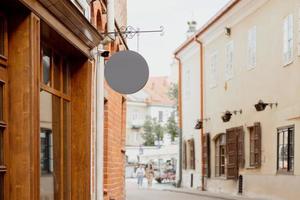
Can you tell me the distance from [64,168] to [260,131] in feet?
49.0

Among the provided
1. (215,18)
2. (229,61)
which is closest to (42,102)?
(229,61)

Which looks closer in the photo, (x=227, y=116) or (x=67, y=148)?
(x=67, y=148)

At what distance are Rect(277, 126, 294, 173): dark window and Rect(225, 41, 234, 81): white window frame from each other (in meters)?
5.95

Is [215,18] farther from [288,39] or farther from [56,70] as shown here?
[56,70]

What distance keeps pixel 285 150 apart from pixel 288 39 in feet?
9.95

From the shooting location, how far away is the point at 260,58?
22094mm

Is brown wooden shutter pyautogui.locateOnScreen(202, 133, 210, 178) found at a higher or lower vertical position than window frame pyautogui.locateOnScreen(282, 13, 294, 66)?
lower

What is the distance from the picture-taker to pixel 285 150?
1953 centimetres

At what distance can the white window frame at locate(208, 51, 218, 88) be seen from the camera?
28.1 metres

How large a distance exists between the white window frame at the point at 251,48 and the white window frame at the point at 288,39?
10.3 ft

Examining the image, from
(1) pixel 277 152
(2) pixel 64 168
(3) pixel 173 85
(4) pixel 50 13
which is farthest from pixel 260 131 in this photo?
(3) pixel 173 85

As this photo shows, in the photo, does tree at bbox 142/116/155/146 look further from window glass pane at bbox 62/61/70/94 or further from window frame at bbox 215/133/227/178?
window glass pane at bbox 62/61/70/94

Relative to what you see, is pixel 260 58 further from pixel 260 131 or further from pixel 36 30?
pixel 36 30

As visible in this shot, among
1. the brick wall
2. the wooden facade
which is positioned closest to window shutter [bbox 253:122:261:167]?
the brick wall
